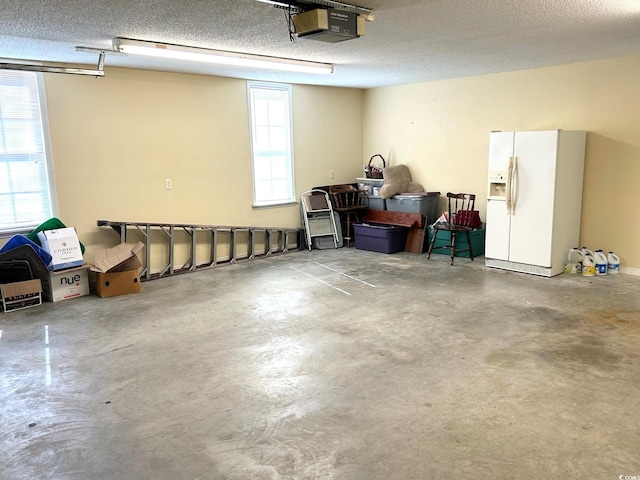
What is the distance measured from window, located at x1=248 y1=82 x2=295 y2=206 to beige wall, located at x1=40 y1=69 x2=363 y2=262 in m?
0.13

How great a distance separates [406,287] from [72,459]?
3521 millimetres

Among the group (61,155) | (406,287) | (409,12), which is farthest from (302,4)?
(61,155)

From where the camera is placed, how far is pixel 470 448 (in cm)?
236

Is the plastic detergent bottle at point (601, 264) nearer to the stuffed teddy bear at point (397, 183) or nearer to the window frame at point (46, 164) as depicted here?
the stuffed teddy bear at point (397, 183)

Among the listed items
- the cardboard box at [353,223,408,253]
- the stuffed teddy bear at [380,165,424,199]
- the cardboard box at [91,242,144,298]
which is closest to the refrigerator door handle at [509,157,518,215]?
the cardboard box at [353,223,408,253]

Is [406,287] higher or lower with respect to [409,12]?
lower

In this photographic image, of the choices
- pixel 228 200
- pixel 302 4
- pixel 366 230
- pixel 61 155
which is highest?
pixel 302 4

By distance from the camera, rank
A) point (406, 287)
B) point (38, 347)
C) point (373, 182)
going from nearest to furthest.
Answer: point (38, 347) → point (406, 287) → point (373, 182)

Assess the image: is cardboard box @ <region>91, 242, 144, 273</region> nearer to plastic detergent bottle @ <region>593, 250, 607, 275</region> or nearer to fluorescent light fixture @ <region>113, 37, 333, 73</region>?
fluorescent light fixture @ <region>113, 37, 333, 73</region>

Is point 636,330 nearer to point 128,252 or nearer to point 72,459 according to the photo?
point 72,459

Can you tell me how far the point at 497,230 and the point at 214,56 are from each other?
3.66m

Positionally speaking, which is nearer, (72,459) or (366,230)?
(72,459)

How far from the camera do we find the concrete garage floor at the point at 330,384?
7.55 feet

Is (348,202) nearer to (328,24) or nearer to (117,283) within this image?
(117,283)
